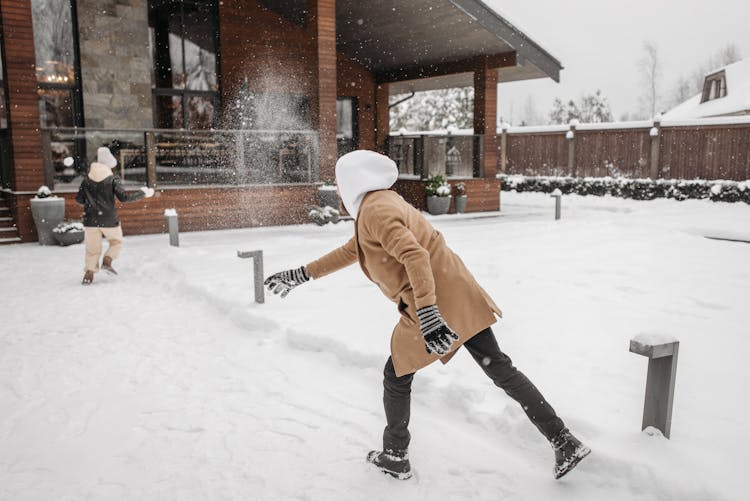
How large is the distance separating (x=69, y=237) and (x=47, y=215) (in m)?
0.55

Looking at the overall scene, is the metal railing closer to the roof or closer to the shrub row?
the roof

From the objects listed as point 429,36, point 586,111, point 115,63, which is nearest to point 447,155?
point 429,36

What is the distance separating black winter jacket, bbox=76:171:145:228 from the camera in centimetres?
747

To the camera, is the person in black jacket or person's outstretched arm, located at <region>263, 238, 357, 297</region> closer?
→ person's outstretched arm, located at <region>263, 238, 357, 297</region>

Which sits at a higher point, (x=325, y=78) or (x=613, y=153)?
(x=325, y=78)

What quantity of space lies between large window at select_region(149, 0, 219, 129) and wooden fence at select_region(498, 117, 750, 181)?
1250cm

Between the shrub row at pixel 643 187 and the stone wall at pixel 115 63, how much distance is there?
527 inches

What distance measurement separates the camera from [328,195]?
12859 millimetres

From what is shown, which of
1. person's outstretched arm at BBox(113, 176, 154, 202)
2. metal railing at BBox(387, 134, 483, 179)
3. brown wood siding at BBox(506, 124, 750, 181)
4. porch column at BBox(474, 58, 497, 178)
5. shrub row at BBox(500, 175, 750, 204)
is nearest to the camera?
person's outstretched arm at BBox(113, 176, 154, 202)

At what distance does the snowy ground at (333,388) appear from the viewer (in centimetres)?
298

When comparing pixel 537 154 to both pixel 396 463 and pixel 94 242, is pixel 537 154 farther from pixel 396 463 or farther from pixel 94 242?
pixel 396 463

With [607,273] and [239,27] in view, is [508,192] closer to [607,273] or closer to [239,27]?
[239,27]

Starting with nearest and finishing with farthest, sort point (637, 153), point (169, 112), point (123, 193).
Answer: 1. point (123, 193)
2. point (169, 112)
3. point (637, 153)

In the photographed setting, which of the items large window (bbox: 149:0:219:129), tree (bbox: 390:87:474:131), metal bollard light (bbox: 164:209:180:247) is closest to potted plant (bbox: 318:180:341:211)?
metal bollard light (bbox: 164:209:180:247)
